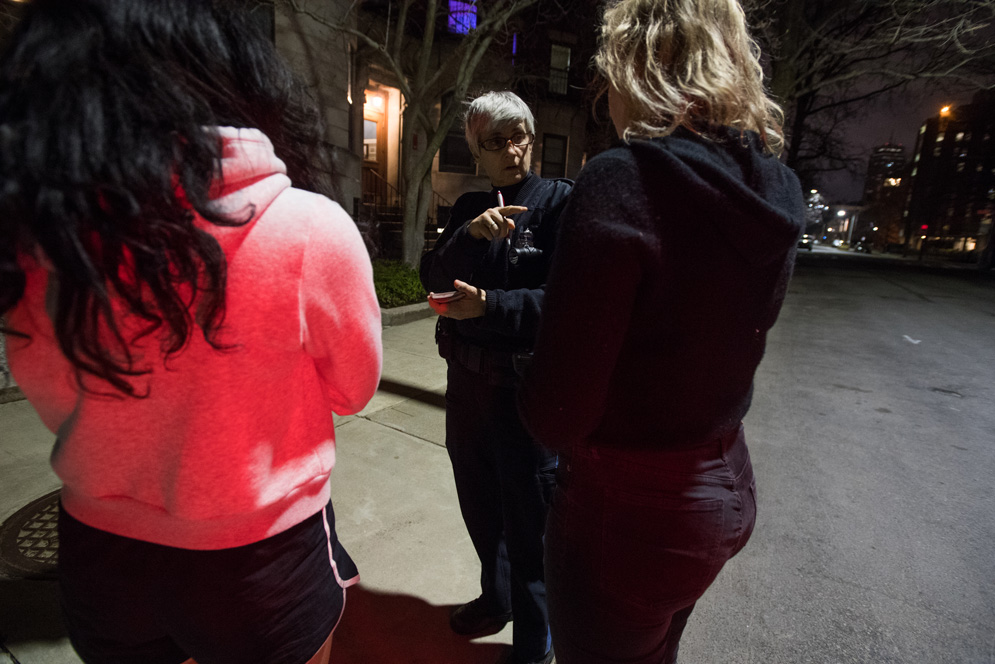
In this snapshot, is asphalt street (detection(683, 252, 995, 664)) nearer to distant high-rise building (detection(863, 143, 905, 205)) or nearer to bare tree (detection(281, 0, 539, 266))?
bare tree (detection(281, 0, 539, 266))

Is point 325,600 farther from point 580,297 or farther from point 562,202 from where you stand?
point 562,202

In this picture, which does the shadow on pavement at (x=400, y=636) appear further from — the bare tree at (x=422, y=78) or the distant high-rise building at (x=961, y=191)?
the distant high-rise building at (x=961, y=191)

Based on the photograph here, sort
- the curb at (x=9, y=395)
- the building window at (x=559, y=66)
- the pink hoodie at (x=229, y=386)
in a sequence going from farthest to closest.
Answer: the building window at (x=559, y=66) < the curb at (x=9, y=395) < the pink hoodie at (x=229, y=386)

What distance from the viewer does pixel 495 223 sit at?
1905 millimetres

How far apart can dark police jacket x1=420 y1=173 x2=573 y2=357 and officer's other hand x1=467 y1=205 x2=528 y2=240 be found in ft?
0.51

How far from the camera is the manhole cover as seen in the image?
2.57m

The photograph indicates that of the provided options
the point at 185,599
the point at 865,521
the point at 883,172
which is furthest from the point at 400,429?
the point at 883,172

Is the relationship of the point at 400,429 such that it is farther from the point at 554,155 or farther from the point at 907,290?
the point at 554,155

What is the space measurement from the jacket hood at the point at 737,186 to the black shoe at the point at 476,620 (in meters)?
2.05

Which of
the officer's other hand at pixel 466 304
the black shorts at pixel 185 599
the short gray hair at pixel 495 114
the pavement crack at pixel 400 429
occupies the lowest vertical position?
the pavement crack at pixel 400 429

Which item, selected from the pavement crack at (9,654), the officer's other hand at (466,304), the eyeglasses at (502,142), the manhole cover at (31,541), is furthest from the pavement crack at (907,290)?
the pavement crack at (9,654)

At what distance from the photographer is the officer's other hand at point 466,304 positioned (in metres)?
1.89

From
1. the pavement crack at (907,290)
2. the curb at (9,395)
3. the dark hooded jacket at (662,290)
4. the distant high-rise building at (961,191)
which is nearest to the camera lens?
the dark hooded jacket at (662,290)

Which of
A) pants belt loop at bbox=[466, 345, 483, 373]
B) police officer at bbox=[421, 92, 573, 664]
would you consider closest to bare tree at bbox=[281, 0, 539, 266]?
police officer at bbox=[421, 92, 573, 664]
